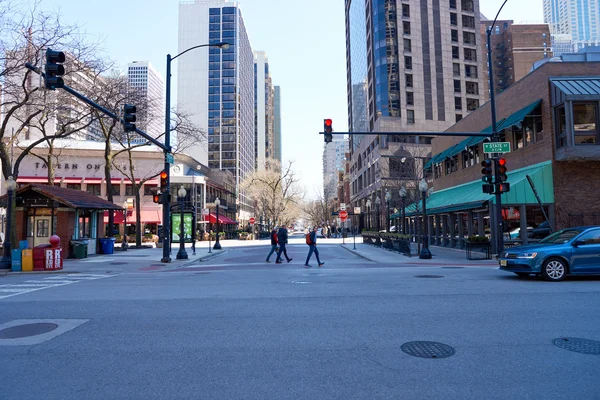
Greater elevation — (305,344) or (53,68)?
(53,68)

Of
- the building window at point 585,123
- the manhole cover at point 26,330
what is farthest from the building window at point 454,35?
the manhole cover at point 26,330

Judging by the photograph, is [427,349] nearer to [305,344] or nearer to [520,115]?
[305,344]

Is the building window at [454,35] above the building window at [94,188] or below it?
above

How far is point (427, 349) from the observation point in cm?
518

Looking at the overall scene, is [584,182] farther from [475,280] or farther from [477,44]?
[477,44]

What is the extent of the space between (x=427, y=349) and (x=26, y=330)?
6.08 meters

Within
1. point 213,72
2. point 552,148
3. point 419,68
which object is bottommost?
point 552,148

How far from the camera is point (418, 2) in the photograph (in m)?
63.7

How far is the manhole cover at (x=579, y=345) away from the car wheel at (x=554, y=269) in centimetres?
606

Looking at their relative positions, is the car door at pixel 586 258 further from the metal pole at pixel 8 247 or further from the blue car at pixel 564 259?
the metal pole at pixel 8 247

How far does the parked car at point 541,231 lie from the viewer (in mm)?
19392

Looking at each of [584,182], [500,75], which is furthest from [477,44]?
[500,75]

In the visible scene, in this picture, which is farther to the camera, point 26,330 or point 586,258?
point 586,258

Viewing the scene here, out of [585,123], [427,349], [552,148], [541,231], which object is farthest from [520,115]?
[427,349]
